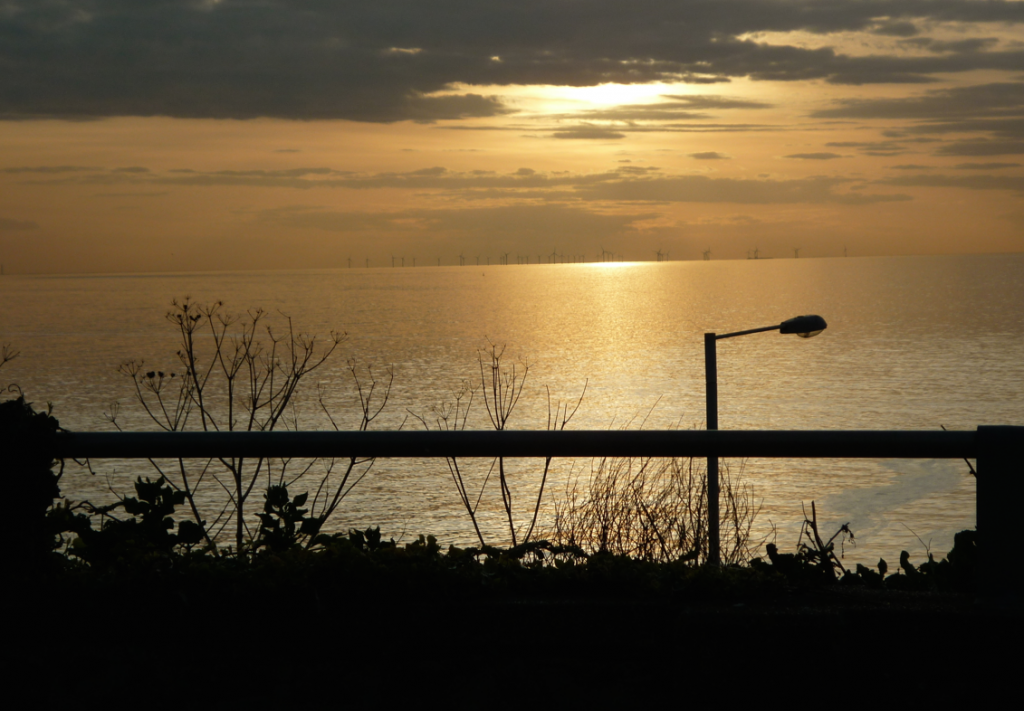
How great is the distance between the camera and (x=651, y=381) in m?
66.2

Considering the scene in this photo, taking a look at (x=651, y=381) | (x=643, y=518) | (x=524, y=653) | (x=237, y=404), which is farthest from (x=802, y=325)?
(x=651, y=381)

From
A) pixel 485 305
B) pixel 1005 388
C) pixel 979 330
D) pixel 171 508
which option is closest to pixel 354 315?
pixel 485 305

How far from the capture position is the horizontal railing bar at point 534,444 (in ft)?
11.1

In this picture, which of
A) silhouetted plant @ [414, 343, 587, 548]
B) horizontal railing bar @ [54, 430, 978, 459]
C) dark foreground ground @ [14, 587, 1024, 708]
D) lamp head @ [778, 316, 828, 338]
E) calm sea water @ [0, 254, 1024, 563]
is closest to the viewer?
dark foreground ground @ [14, 587, 1024, 708]

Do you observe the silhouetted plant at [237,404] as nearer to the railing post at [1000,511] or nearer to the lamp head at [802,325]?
the railing post at [1000,511]

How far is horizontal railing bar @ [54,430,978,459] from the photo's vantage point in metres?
3.39

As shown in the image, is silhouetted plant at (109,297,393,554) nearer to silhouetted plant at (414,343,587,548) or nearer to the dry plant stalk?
silhouetted plant at (414,343,587,548)

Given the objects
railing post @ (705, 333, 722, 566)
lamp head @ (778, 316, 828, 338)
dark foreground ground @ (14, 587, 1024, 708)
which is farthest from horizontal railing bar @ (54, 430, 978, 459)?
lamp head @ (778, 316, 828, 338)

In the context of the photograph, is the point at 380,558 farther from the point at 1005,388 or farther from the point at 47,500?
the point at 1005,388

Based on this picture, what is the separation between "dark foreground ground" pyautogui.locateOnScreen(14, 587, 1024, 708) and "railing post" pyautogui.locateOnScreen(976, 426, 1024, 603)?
7cm

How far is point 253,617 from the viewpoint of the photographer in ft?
11.3

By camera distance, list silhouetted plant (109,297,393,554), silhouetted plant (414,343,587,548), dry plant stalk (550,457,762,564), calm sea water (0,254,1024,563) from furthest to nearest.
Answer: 1. calm sea water (0,254,1024,563)
2. silhouetted plant (109,297,393,554)
3. silhouetted plant (414,343,587,548)
4. dry plant stalk (550,457,762,564)

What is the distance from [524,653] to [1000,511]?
1.65 m

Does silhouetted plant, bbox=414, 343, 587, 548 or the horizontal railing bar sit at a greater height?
silhouetted plant, bbox=414, 343, 587, 548
